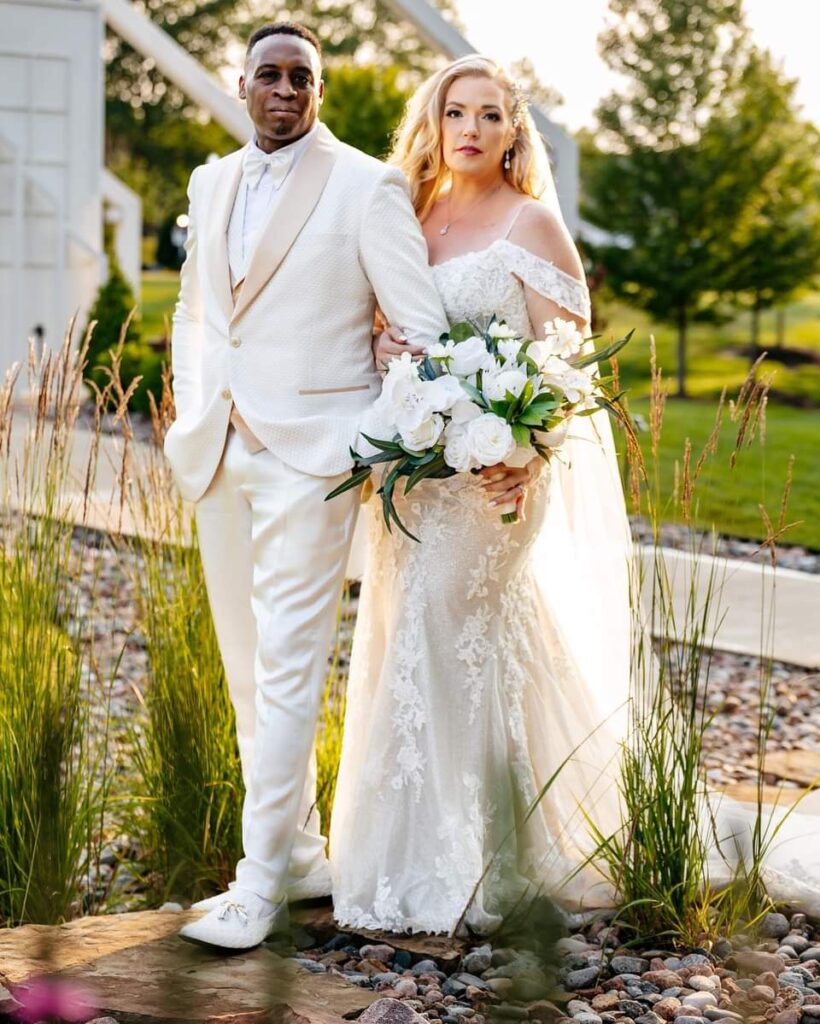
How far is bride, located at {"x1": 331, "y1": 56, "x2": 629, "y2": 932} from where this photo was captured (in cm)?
344

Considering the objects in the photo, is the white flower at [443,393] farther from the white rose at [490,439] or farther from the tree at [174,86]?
the tree at [174,86]

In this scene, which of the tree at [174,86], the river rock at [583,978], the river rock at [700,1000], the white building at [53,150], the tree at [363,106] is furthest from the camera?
the tree at [174,86]

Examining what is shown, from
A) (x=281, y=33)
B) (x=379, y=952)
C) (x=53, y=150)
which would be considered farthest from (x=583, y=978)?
(x=53, y=150)

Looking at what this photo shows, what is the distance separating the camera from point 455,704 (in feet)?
11.5

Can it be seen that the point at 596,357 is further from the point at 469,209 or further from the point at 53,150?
the point at 53,150

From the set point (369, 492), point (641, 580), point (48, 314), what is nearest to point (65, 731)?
point (369, 492)

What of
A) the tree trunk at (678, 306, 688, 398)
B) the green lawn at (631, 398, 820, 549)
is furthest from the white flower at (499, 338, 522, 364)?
the tree trunk at (678, 306, 688, 398)

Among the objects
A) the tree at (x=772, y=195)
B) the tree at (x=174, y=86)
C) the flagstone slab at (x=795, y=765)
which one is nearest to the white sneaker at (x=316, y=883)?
the flagstone slab at (x=795, y=765)

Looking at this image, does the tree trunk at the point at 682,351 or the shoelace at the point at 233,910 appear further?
the tree trunk at the point at 682,351

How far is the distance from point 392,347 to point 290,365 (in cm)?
24

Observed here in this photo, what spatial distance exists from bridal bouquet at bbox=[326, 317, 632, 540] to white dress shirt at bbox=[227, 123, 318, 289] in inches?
17.3

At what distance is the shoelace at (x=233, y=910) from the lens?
123 inches

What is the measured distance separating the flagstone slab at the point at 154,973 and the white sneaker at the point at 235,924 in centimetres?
3

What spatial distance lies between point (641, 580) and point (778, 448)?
9862 mm
